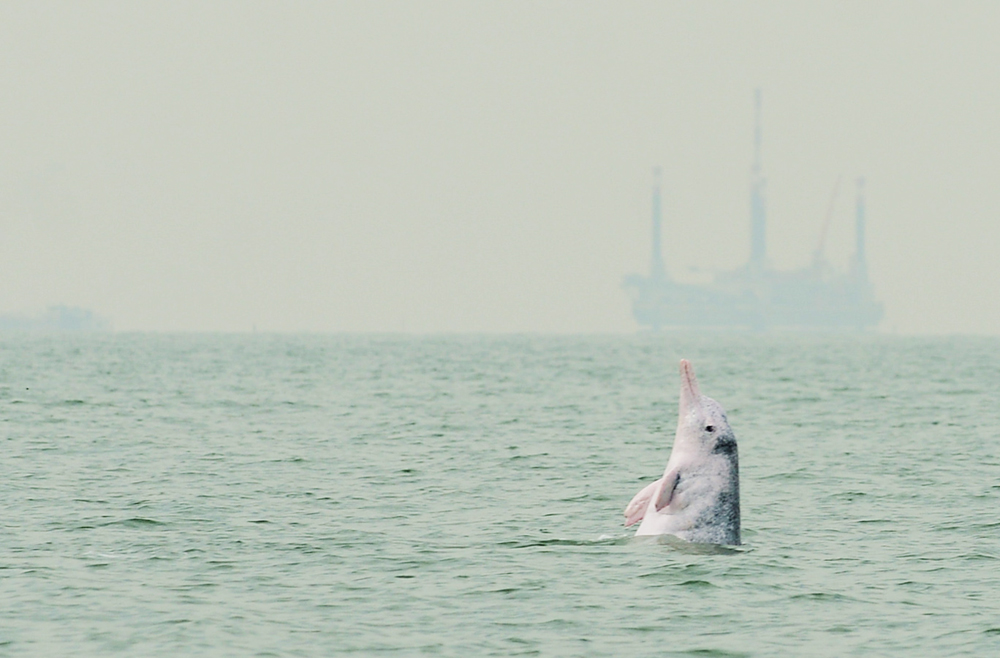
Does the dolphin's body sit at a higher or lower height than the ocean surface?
higher

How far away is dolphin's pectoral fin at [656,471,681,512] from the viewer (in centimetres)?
2048

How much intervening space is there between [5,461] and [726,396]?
42.4 metres

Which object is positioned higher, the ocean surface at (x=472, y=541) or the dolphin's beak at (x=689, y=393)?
the dolphin's beak at (x=689, y=393)

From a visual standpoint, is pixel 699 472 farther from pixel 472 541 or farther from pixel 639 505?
pixel 472 541

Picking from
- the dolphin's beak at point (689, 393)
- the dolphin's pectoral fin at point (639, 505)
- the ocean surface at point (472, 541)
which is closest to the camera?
the ocean surface at point (472, 541)

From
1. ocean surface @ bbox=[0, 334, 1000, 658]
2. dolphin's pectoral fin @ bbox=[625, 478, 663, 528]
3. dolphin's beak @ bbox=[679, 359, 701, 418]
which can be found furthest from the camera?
dolphin's pectoral fin @ bbox=[625, 478, 663, 528]

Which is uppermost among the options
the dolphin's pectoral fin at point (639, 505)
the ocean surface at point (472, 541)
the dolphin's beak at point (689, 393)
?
the dolphin's beak at point (689, 393)

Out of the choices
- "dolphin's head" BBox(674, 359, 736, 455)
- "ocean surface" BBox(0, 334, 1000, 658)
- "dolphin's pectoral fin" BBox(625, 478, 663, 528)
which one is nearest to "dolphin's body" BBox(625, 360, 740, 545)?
"dolphin's head" BBox(674, 359, 736, 455)

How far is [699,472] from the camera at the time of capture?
67.3 feet

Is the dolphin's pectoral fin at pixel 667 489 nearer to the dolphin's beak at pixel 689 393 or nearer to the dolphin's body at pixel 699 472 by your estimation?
the dolphin's body at pixel 699 472

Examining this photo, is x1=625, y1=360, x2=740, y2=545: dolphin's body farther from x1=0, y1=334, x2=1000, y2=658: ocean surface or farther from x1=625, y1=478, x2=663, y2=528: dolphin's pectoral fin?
x1=0, y1=334, x2=1000, y2=658: ocean surface

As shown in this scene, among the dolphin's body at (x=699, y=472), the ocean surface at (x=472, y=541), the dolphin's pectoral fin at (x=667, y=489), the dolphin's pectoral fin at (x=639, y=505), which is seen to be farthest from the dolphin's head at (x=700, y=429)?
the ocean surface at (x=472, y=541)

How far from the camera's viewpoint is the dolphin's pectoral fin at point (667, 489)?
20.5 meters

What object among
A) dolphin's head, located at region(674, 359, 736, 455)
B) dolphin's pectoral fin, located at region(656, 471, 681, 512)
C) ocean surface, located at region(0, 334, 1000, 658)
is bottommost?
ocean surface, located at region(0, 334, 1000, 658)
